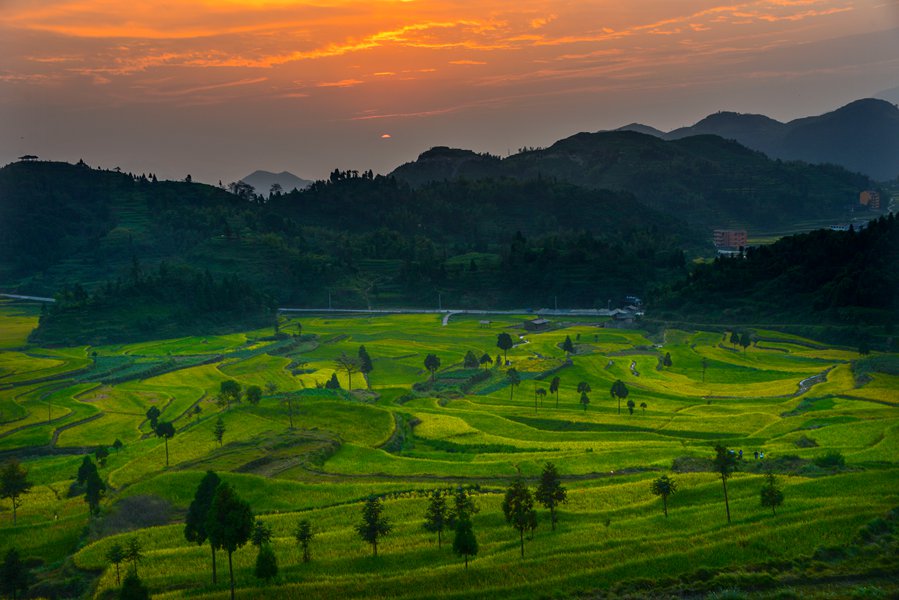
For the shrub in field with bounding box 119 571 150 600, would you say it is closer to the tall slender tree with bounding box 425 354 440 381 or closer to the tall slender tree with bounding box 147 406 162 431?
the tall slender tree with bounding box 147 406 162 431

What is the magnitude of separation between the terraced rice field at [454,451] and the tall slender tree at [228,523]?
1.82 meters

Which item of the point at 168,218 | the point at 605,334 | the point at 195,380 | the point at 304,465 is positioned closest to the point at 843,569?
the point at 304,465

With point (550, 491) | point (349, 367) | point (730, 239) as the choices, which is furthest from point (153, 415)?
point (730, 239)

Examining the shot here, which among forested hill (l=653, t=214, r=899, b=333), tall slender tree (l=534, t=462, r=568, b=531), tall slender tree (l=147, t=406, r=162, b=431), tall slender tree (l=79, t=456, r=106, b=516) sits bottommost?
tall slender tree (l=147, t=406, r=162, b=431)

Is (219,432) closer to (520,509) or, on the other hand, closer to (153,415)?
(153,415)

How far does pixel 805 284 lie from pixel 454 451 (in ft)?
232

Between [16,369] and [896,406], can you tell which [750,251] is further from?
[16,369]

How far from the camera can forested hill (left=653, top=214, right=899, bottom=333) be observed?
96.9 meters

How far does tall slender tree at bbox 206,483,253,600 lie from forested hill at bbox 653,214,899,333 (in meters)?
81.9

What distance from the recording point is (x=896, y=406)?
59844 mm

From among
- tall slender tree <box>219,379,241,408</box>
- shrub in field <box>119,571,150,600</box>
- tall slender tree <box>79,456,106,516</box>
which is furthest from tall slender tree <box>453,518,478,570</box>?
tall slender tree <box>219,379,241,408</box>

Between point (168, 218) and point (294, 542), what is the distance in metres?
169

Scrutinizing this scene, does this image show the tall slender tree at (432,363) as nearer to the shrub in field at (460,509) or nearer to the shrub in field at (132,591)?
the shrub in field at (460,509)

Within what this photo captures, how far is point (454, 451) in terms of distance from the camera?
2154 inches
